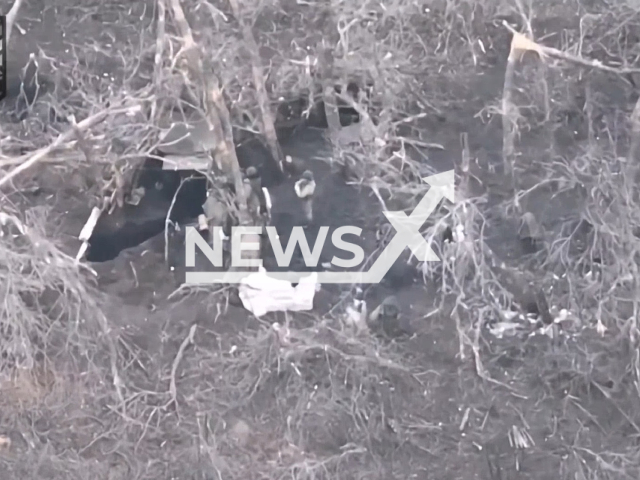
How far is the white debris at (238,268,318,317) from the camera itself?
1176 millimetres

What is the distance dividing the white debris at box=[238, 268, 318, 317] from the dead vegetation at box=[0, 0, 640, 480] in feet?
0.12

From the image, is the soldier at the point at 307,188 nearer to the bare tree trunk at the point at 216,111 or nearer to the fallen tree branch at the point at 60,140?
the bare tree trunk at the point at 216,111

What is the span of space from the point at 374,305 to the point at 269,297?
0.22 meters

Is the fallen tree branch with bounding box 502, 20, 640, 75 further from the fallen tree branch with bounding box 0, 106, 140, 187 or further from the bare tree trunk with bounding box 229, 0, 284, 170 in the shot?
the fallen tree branch with bounding box 0, 106, 140, 187

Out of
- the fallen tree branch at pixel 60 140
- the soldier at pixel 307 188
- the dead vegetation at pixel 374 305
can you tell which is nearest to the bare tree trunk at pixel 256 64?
the dead vegetation at pixel 374 305

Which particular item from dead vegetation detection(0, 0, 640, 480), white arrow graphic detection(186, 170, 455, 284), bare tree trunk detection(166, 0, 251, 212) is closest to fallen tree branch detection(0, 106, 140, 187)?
dead vegetation detection(0, 0, 640, 480)

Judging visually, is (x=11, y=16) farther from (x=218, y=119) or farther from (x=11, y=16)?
(x=218, y=119)

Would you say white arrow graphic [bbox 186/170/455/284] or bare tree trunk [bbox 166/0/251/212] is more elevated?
bare tree trunk [bbox 166/0/251/212]

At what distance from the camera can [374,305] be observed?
1.17 meters

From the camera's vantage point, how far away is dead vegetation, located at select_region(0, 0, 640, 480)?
1159mm

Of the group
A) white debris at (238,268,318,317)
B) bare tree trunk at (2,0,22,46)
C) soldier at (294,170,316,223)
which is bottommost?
white debris at (238,268,318,317)

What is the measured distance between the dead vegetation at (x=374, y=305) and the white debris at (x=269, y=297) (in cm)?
4

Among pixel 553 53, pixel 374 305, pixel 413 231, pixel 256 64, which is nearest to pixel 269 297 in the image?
pixel 374 305

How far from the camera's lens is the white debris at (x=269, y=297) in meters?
1.18
